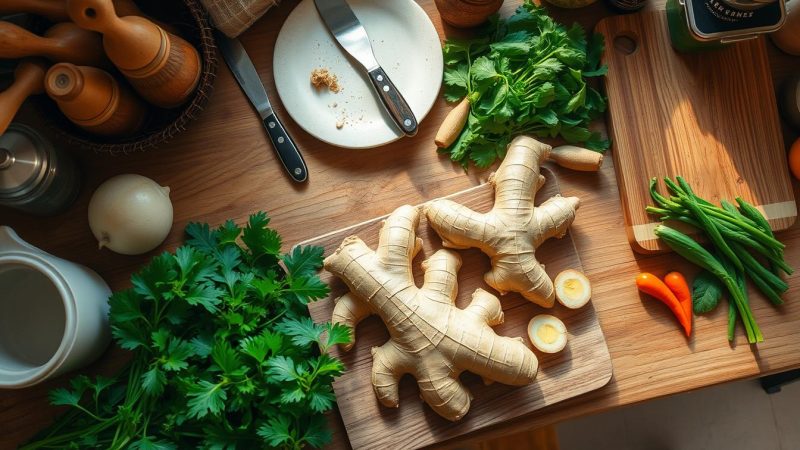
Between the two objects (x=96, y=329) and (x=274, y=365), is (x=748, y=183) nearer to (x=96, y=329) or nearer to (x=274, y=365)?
(x=274, y=365)

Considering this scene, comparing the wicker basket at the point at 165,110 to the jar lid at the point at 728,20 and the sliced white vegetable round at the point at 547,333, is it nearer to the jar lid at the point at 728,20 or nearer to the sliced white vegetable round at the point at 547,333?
the sliced white vegetable round at the point at 547,333

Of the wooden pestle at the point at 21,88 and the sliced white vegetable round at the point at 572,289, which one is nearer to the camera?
the wooden pestle at the point at 21,88

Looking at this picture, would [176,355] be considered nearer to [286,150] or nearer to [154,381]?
[154,381]

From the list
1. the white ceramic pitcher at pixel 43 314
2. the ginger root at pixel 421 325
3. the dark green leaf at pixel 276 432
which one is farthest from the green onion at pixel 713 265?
the white ceramic pitcher at pixel 43 314

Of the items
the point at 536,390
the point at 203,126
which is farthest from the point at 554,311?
the point at 203,126

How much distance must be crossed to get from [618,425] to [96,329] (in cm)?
133

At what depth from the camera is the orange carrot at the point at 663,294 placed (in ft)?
3.32

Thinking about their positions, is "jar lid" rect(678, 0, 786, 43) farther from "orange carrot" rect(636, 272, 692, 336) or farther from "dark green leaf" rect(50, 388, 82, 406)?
"dark green leaf" rect(50, 388, 82, 406)

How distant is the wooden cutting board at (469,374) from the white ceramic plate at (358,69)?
18cm

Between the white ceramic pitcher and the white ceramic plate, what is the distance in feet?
1.44

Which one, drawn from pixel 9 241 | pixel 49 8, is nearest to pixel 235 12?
pixel 49 8

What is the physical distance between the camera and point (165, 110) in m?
0.98

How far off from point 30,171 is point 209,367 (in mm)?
413

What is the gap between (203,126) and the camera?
1062mm
